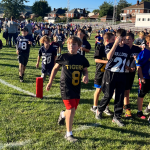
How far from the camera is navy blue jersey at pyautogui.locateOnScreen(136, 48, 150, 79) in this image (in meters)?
4.30

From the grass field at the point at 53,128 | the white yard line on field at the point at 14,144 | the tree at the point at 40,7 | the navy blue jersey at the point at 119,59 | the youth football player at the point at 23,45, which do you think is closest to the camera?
the white yard line on field at the point at 14,144

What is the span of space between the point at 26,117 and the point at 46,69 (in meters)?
2.34

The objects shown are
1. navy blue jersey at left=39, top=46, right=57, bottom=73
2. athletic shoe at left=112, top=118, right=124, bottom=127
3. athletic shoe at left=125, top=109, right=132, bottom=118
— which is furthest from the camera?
navy blue jersey at left=39, top=46, right=57, bottom=73

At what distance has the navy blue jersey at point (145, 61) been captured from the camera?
430 cm

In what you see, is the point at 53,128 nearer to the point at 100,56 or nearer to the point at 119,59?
the point at 100,56

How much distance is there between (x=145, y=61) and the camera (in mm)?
4336

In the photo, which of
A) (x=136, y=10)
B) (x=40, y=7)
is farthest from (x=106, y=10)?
(x=40, y=7)

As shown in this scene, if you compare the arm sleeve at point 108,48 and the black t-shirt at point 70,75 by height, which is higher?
the arm sleeve at point 108,48

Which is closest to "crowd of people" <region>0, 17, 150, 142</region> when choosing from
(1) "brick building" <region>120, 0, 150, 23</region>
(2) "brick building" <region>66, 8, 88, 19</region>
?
(1) "brick building" <region>120, 0, 150, 23</region>

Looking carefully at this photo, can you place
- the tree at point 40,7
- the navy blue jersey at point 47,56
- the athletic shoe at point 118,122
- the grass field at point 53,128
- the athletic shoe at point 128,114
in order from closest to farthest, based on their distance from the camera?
the grass field at point 53,128, the athletic shoe at point 118,122, the athletic shoe at point 128,114, the navy blue jersey at point 47,56, the tree at point 40,7

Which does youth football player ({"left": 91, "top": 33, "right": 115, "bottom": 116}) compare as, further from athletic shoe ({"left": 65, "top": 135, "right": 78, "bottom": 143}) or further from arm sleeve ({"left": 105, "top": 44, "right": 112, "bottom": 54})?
athletic shoe ({"left": 65, "top": 135, "right": 78, "bottom": 143})

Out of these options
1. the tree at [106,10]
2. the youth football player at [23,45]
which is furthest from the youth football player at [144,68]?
the tree at [106,10]

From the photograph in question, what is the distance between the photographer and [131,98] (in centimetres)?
601

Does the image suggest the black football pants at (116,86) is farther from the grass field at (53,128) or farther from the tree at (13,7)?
the tree at (13,7)
